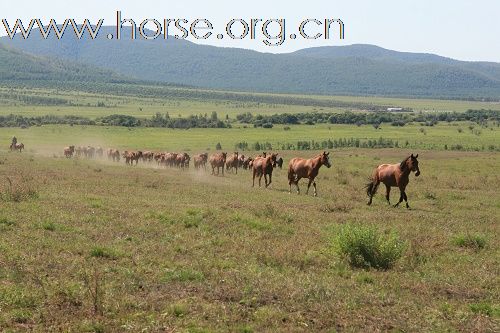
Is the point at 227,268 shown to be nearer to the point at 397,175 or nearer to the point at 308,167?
the point at 397,175

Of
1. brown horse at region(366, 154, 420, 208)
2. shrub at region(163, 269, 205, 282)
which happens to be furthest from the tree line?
shrub at region(163, 269, 205, 282)

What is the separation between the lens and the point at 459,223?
1934 cm

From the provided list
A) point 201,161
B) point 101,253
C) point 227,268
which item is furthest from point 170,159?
point 227,268

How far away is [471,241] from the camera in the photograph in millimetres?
15523

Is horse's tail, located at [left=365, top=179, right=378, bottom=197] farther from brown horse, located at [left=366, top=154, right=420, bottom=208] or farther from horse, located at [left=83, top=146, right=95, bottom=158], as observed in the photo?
horse, located at [left=83, top=146, right=95, bottom=158]

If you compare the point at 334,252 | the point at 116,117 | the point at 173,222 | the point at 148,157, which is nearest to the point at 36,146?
the point at 148,157

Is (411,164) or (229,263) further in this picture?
(411,164)

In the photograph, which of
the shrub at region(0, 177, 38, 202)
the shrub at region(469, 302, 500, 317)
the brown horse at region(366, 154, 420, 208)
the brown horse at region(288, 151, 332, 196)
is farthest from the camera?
the brown horse at region(288, 151, 332, 196)

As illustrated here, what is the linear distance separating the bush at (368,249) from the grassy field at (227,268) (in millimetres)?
304

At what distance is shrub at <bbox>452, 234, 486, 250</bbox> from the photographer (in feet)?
50.6

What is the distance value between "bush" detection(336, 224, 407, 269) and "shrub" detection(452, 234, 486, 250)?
2954 mm

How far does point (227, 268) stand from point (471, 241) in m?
6.66

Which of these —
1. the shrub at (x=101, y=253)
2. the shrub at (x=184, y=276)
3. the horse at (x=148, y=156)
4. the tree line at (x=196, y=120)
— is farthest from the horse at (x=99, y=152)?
the shrub at (x=184, y=276)

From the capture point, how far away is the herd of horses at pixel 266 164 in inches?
925
